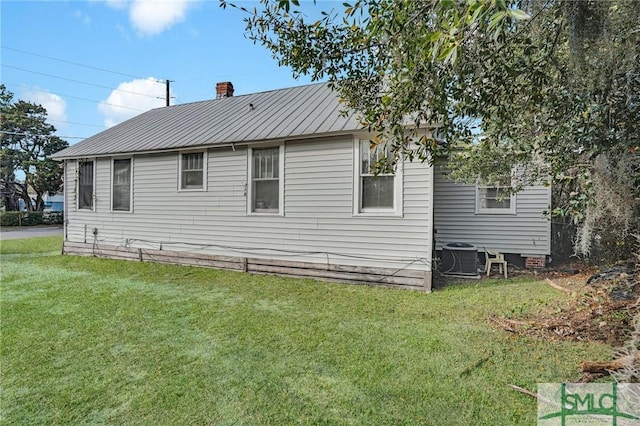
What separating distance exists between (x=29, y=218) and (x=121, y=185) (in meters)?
18.3

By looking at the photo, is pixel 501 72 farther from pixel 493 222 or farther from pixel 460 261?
pixel 493 222

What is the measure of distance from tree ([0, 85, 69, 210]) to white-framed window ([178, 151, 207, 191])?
868 inches

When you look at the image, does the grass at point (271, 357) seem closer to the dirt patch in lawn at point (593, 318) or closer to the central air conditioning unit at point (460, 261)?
the dirt patch in lawn at point (593, 318)

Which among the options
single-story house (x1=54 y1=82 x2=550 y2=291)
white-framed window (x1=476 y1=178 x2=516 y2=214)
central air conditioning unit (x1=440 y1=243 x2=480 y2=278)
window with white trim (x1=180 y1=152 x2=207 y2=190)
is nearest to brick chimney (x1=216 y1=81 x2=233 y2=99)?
single-story house (x1=54 y1=82 x2=550 y2=291)

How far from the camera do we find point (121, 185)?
29.7ft

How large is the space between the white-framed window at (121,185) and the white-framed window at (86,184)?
0.82 meters

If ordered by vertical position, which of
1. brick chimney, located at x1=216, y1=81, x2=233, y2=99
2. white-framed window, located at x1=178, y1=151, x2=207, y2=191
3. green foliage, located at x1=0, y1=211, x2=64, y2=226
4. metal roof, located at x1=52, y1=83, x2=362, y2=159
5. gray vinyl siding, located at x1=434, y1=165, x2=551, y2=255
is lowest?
green foliage, located at x1=0, y1=211, x2=64, y2=226

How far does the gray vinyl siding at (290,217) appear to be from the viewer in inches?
234

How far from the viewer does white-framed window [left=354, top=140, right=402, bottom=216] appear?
6031 millimetres

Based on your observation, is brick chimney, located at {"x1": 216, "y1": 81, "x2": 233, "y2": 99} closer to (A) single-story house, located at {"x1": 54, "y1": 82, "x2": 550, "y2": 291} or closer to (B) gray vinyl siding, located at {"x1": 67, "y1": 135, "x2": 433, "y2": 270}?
(A) single-story house, located at {"x1": 54, "y1": 82, "x2": 550, "y2": 291}

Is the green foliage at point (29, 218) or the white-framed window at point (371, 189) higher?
the white-framed window at point (371, 189)

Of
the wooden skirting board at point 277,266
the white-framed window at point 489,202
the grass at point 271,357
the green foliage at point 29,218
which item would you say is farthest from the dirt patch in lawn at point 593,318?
the green foliage at point 29,218

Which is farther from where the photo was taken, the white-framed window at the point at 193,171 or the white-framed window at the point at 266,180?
the white-framed window at the point at 193,171

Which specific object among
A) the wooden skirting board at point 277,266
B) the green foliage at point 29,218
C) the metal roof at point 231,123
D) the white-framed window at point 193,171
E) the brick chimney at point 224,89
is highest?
the brick chimney at point 224,89
